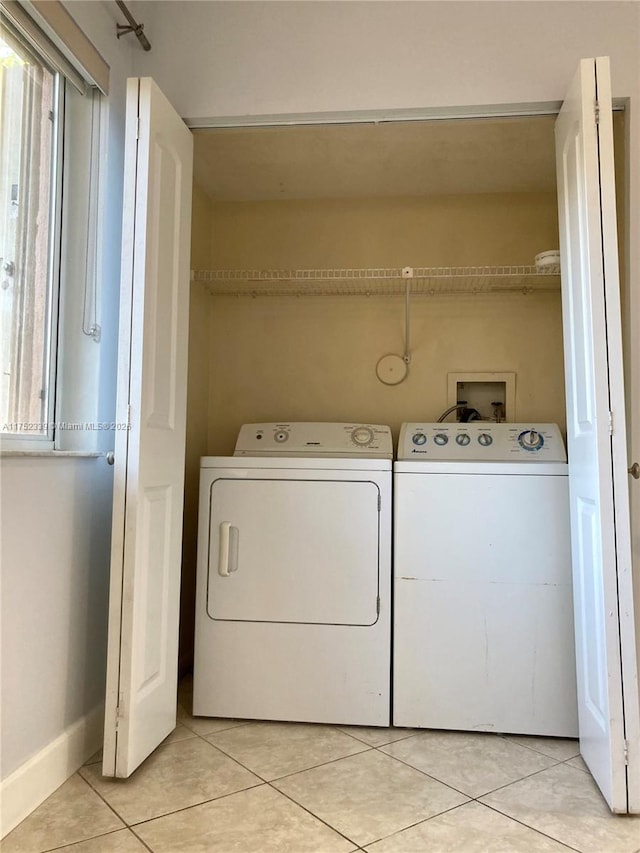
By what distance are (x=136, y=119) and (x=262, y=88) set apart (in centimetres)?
48

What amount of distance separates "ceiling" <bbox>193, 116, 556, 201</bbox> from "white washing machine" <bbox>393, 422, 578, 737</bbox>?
127cm

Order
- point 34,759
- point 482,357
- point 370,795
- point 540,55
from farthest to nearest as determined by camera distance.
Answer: point 482,357 < point 540,55 < point 370,795 < point 34,759

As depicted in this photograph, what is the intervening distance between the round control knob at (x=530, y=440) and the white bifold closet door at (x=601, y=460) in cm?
55

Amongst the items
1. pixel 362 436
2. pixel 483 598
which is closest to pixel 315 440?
pixel 362 436

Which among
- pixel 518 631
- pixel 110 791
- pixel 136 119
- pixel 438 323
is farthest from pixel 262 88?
pixel 110 791

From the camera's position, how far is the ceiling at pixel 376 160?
2.43 metres

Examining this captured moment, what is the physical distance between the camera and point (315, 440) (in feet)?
8.73

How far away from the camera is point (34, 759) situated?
1576 mm

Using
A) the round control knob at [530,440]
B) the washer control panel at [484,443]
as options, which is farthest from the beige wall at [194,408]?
the round control knob at [530,440]

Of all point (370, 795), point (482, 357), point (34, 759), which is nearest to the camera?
point (34, 759)

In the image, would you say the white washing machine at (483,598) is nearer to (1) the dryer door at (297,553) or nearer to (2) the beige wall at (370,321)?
(1) the dryer door at (297,553)

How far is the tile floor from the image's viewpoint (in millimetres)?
1469

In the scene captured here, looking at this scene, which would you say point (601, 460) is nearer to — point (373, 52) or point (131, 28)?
point (373, 52)

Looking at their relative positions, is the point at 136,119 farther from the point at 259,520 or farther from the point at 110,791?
the point at 110,791
